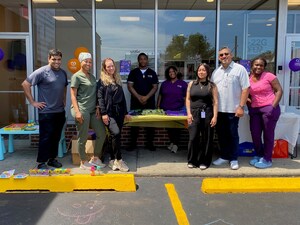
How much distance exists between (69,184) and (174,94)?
270 cm

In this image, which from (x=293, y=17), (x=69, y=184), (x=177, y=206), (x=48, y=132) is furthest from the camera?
(x=293, y=17)

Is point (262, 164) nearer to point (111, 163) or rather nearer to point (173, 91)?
point (173, 91)

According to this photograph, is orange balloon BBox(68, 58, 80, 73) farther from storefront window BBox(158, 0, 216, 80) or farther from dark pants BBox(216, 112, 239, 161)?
dark pants BBox(216, 112, 239, 161)

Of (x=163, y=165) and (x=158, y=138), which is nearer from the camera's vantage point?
(x=163, y=165)

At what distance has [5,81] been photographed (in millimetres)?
7430

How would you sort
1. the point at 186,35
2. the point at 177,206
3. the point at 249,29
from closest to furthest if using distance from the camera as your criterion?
the point at 177,206 → the point at 249,29 → the point at 186,35

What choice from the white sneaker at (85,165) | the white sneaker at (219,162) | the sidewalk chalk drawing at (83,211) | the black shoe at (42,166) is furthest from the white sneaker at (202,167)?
the black shoe at (42,166)

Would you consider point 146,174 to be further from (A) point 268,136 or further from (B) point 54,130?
(A) point 268,136

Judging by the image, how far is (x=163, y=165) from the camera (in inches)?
225

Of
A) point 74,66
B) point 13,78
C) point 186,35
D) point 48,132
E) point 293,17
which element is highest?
point 293,17

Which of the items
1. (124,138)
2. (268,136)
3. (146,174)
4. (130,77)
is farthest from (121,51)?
(268,136)

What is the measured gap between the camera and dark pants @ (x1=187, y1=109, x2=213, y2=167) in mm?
5395

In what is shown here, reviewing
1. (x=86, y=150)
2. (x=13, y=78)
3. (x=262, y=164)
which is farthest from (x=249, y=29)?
(x=13, y=78)

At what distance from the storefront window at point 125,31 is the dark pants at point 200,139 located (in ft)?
7.42
